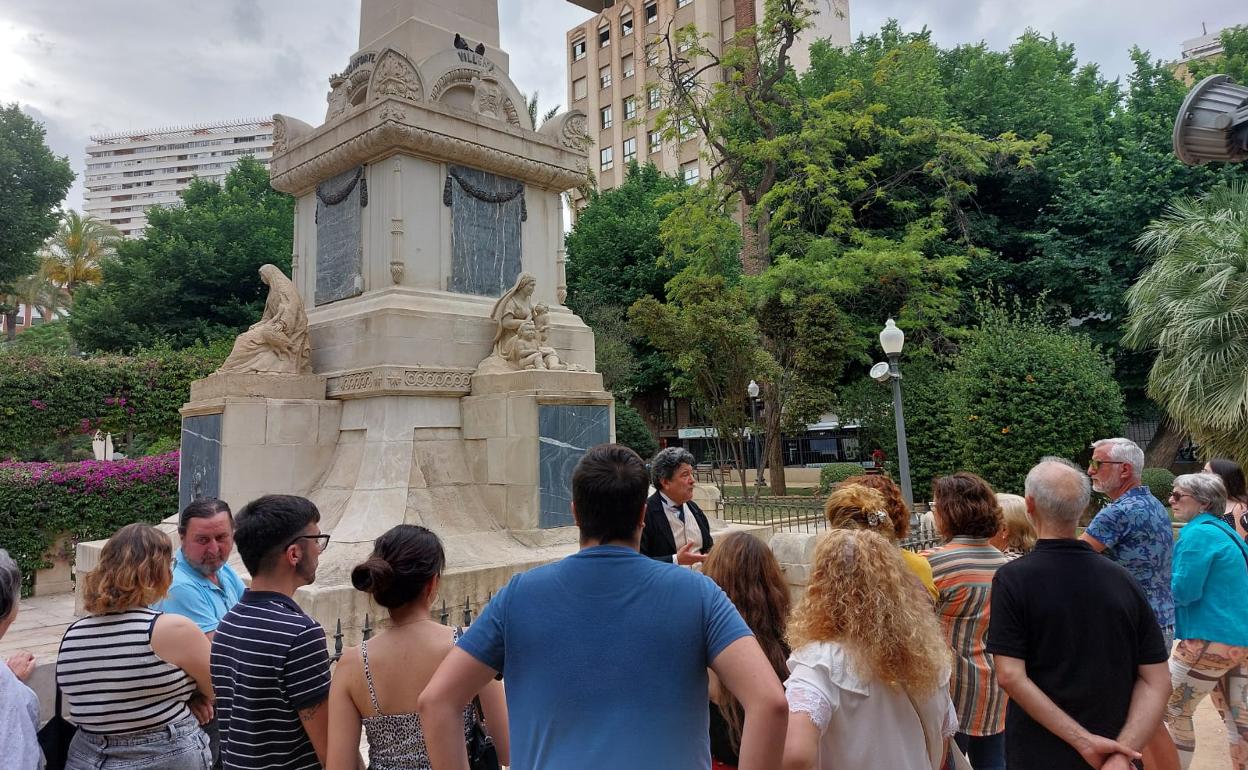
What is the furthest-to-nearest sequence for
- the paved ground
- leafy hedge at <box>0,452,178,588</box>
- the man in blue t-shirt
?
1. leafy hedge at <box>0,452,178,588</box>
2. the paved ground
3. the man in blue t-shirt

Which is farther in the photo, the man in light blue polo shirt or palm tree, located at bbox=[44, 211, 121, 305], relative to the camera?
palm tree, located at bbox=[44, 211, 121, 305]

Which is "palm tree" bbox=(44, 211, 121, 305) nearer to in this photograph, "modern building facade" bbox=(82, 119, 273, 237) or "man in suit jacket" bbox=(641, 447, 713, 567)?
"man in suit jacket" bbox=(641, 447, 713, 567)

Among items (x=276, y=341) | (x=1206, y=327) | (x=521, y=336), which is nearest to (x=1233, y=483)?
(x=521, y=336)

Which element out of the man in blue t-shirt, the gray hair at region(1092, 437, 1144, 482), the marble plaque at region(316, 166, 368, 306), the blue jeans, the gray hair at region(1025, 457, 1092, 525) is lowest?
the blue jeans

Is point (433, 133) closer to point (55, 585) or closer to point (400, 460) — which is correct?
point (400, 460)

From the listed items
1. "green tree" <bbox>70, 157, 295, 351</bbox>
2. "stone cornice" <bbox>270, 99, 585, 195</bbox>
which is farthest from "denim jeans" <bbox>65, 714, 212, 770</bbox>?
"green tree" <bbox>70, 157, 295, 351</bbox>

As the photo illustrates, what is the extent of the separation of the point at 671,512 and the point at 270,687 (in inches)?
110

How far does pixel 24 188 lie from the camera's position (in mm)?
27469

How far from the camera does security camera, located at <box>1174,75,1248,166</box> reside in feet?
11.8

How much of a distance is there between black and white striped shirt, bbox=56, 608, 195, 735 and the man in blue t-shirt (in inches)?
55.4

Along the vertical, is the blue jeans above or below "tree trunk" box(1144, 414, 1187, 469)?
below

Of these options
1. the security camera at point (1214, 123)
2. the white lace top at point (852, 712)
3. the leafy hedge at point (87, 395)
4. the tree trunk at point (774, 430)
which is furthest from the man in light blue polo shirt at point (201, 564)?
the tree trunk at point (774, 430)

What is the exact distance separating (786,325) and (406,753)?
23.4 metres

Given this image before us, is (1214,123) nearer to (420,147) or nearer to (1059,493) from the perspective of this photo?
(1059,493)
